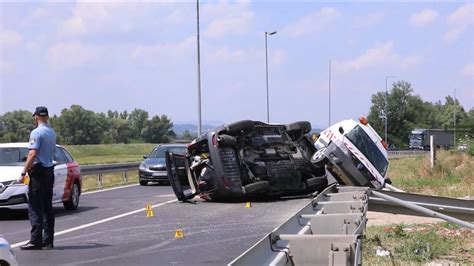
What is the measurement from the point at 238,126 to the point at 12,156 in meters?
4.80

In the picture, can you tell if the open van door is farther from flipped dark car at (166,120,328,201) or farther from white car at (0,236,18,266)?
white car at (0,236,18,266)

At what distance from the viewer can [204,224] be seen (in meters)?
11.6

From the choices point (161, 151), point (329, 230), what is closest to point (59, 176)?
point (329, 230)

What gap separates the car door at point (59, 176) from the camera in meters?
13.4

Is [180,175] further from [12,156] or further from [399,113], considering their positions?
[399,113]

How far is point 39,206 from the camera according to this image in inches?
356

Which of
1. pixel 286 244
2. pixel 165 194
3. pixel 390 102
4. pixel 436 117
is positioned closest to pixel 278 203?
pixel 165 194

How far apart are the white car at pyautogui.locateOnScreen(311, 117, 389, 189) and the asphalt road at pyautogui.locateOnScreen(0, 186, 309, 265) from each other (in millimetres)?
1267

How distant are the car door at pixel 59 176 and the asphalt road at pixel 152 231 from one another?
0.44 metres

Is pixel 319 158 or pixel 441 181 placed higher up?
pixel 319 158

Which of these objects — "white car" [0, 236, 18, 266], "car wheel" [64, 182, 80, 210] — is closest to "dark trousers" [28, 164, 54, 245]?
"white car" [0, 236, 18, 266]

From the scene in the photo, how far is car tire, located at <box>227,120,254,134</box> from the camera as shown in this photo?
47.2 ft

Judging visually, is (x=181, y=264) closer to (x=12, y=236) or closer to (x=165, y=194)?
(x=12, y=236)

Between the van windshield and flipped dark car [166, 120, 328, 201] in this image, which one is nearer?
flipped dark car [166, 120, 328, 201]
